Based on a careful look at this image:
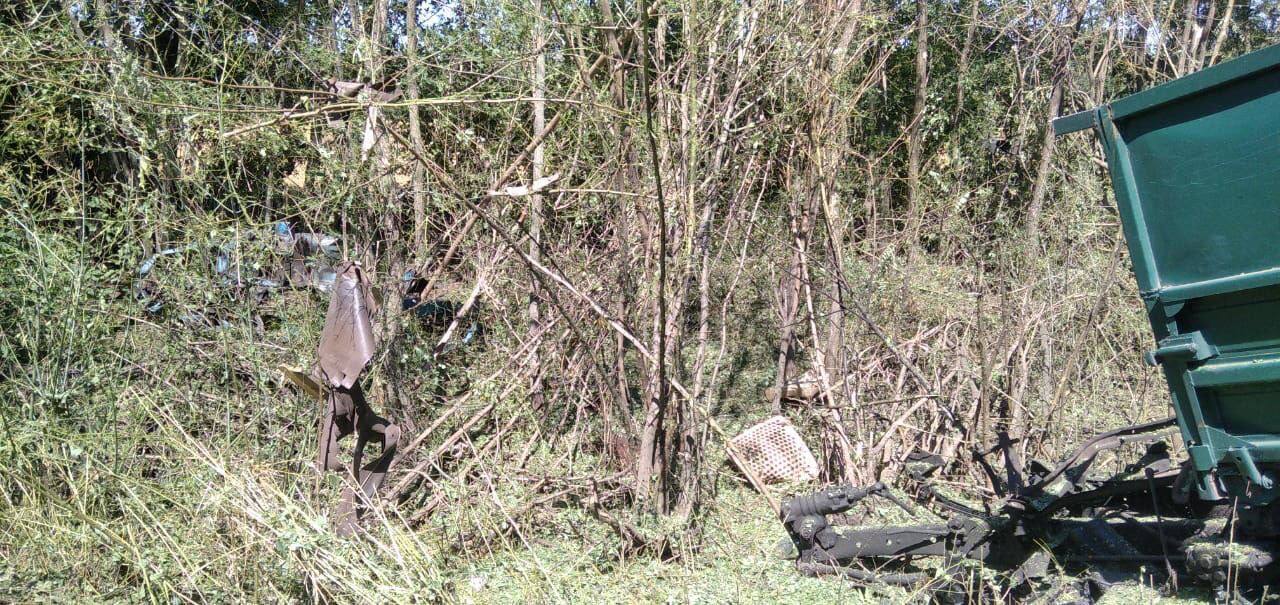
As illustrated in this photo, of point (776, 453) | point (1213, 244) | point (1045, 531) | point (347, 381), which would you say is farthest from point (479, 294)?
point (1213, 244)

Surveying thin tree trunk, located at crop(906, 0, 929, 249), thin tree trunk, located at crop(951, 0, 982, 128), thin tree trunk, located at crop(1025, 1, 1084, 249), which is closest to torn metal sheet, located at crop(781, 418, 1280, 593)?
thin tree trunk, located at crop(1025, 1, 1084, 249)

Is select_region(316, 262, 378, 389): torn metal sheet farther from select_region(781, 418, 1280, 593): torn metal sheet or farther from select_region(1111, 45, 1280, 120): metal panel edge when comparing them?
select_region(1111, 45, 1280, 120): metal panel edge

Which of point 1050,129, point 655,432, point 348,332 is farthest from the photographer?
point 1050,129

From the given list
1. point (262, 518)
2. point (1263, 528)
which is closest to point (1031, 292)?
point (1263, 528)

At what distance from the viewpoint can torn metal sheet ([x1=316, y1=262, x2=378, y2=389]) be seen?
177 inches

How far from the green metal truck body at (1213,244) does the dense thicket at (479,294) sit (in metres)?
1.88

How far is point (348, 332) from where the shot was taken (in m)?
4.55

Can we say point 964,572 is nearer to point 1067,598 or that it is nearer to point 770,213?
point 1067,598

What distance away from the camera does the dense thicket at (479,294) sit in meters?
4.48

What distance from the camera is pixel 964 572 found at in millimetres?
4242

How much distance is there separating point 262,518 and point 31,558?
124cm

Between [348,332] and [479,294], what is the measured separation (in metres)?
1.58

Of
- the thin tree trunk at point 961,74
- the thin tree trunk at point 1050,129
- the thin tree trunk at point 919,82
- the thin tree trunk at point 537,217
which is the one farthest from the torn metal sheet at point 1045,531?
the thin tree trunk at point 961,74

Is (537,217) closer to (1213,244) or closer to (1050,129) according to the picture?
(1213,244)
